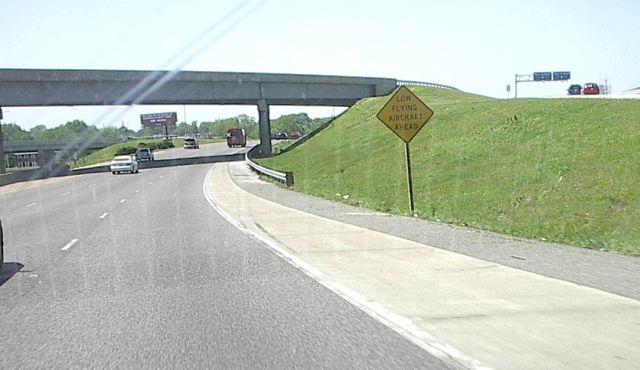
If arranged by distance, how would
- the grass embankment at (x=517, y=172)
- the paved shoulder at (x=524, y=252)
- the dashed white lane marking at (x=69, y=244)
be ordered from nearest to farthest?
1. the paved shoulder at (x=524, y=252)
2. the dashed white lane marking at (x=69, y=244)
3. the grass embankment at (x=517, y=172)

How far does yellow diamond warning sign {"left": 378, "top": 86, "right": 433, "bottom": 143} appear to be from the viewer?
919 inches

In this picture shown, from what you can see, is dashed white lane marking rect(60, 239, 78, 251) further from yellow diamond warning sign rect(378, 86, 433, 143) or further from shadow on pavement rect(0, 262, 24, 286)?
yellow diamond warning sign rect(378, 86, 433, 143)

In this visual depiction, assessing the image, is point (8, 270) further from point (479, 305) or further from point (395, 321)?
Answer: point (479, 305)

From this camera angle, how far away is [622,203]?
20.1m

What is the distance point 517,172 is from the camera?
28.7 metres

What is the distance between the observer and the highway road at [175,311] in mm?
7102

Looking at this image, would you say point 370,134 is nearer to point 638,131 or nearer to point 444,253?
point 638,131

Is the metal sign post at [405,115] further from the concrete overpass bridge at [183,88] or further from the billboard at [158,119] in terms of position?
the billboard at [158,119]

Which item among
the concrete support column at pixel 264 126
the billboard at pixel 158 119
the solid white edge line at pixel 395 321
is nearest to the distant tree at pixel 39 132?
the billboard at pixel 158 119

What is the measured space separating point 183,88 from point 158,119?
128 metres

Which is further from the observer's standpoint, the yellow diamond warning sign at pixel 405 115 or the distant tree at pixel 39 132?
the distant tree at pixel 39 132

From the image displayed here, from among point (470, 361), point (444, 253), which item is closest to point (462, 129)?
point (444, 253)

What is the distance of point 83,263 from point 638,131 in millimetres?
21887

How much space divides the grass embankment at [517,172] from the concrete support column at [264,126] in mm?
19590
